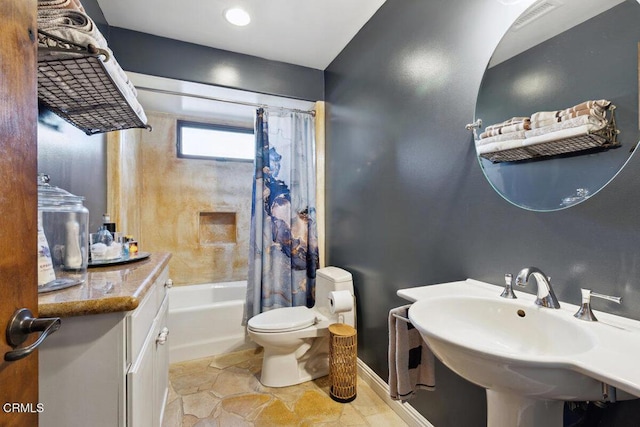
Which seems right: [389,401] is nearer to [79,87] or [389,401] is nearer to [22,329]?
[22,329]

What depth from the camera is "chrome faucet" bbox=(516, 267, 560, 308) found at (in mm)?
874

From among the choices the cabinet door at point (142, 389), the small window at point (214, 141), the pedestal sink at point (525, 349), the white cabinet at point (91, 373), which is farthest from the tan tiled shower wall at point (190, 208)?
the pedestal sink at point (525, 349)

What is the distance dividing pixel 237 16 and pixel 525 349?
235 cm

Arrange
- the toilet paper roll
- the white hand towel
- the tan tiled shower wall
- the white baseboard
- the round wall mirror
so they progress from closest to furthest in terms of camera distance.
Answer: the round wall mirror, the white hand towel, the white baseboard, the toilet paper roll, the tan tiled shower wall

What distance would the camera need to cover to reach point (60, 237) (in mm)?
954

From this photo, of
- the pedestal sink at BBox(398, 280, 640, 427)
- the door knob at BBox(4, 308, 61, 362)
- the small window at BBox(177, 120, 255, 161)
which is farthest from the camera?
the small window at BBox(177, 120, 255, 161)

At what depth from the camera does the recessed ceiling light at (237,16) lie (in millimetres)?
1822

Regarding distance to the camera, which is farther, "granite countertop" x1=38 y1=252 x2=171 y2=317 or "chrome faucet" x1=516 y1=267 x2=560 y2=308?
"chrome faucet" x1=516 y1=267 x2=560 y2=308

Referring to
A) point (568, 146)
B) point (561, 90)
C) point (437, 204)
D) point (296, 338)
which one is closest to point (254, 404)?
point (296, 338)

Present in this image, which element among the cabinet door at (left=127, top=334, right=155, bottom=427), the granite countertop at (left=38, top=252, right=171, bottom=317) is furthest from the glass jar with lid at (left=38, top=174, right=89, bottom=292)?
the cabinet door at (left=127, top=334, right=155, bottom=427)

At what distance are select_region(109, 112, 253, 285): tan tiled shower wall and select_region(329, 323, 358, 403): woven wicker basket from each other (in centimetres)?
180

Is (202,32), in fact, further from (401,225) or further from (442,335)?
(442,335)

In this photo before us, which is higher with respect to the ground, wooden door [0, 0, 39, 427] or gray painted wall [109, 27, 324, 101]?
gray painted wall [109, 27, 324, 101]

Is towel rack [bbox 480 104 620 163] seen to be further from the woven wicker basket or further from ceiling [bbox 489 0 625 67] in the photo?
the woven wicker basket
